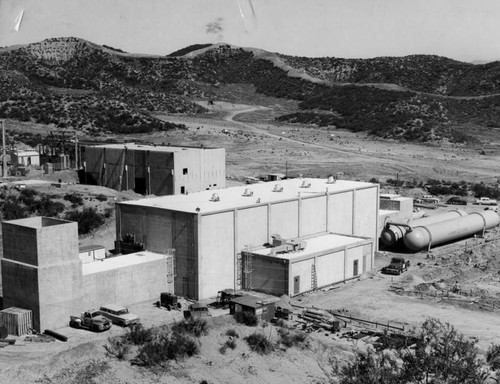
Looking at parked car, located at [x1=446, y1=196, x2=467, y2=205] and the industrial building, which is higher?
the industrial building

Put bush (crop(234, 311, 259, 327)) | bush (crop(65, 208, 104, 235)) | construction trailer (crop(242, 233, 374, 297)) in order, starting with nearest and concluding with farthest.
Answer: bush (crop(234, 311, 259, 327))
construction trailer (crop(242, 233, 374, 297))
bush (crop(65, 208, 104, 235))

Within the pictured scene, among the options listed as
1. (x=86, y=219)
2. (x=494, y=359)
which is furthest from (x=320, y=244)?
(x=86, y=219)

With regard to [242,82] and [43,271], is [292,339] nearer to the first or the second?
[43,271]

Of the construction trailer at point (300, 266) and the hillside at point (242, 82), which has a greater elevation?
the hillside at point (242, 82)

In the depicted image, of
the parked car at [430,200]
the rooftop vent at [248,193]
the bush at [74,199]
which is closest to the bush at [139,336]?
the rooftop vent at [248,193]

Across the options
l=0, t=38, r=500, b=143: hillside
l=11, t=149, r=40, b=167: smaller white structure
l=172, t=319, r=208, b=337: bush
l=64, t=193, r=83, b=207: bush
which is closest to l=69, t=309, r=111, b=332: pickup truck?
l=172, t=319, r=208, b=337: bush

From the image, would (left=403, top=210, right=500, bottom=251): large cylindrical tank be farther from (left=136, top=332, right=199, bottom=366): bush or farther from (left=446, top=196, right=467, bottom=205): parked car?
(left=136, top=332, right=199, bottom=366): bush

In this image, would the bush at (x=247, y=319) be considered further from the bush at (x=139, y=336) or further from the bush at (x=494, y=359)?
the bush at (x=494, y=359)
